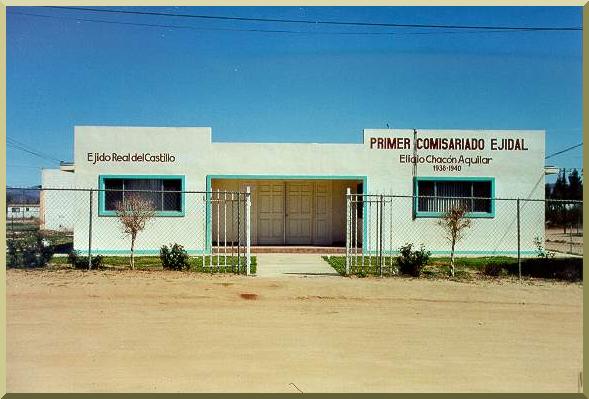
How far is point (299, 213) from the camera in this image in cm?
1838

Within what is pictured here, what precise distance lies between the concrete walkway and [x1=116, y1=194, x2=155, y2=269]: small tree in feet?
9.95

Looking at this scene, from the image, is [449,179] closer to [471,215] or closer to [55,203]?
[471,215]

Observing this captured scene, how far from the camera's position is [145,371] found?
573cm

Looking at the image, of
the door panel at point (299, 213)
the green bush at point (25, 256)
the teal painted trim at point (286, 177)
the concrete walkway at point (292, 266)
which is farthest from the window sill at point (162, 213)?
the door panel at point (299, 213)

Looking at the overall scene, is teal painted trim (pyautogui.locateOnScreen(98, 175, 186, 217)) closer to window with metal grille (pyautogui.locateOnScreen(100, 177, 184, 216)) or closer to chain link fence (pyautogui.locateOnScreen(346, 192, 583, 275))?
window with metal grille (pyautogui.locateOnScreen(100, 177, 184, 216))

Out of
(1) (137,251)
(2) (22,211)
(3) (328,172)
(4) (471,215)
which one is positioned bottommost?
(1) (137,251)

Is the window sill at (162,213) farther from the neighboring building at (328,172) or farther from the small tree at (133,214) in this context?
the small tree at (133,214)

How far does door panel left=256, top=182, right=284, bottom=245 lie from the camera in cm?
1820

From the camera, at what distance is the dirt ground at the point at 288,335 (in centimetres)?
558

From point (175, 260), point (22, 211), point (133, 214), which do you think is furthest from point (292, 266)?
point (22, 211)

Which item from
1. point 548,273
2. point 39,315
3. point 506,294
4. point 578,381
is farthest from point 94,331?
point 548,273

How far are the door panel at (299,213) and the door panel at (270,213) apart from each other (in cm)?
23

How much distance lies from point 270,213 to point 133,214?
569 cm

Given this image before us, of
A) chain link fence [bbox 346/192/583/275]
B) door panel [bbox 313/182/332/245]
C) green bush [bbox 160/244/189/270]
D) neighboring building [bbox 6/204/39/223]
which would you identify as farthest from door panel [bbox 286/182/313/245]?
neighboring building [bbox 6/204/39/223]
